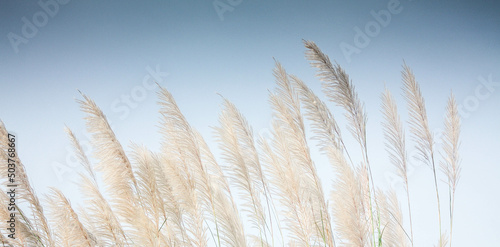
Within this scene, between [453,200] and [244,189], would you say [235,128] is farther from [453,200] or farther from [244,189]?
[453,200]

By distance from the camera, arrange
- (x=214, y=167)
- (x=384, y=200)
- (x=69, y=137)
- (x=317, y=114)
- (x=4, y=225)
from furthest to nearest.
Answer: (x=384, y=200)
(x=69, y=137)
(x=214, y=167)
(x=317, y=114)
(x=4, y=225)

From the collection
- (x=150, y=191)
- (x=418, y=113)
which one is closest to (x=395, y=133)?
(x=418, y=113)

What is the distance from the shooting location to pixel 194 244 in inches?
70.3

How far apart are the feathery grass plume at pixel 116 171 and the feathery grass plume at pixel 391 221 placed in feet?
5.22

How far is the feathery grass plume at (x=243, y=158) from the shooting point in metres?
1.86

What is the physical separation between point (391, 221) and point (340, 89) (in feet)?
3.95

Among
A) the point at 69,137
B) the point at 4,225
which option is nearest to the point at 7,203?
the point at 4,225

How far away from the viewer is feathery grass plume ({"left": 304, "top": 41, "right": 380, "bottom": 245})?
1.77m

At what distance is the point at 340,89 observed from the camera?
1813 millimetres

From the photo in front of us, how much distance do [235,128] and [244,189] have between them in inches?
13.1

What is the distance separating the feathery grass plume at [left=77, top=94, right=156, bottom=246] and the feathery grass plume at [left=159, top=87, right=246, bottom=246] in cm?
27

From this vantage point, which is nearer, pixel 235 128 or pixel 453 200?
pixel 235 128

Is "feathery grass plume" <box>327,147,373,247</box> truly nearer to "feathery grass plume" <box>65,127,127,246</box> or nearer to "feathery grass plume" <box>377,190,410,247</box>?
"feathery grass plume" <box>377,190,410,247</box>

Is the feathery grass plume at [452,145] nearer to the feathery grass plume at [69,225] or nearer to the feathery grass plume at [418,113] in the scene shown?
the feathery grass plume at [418,113]
